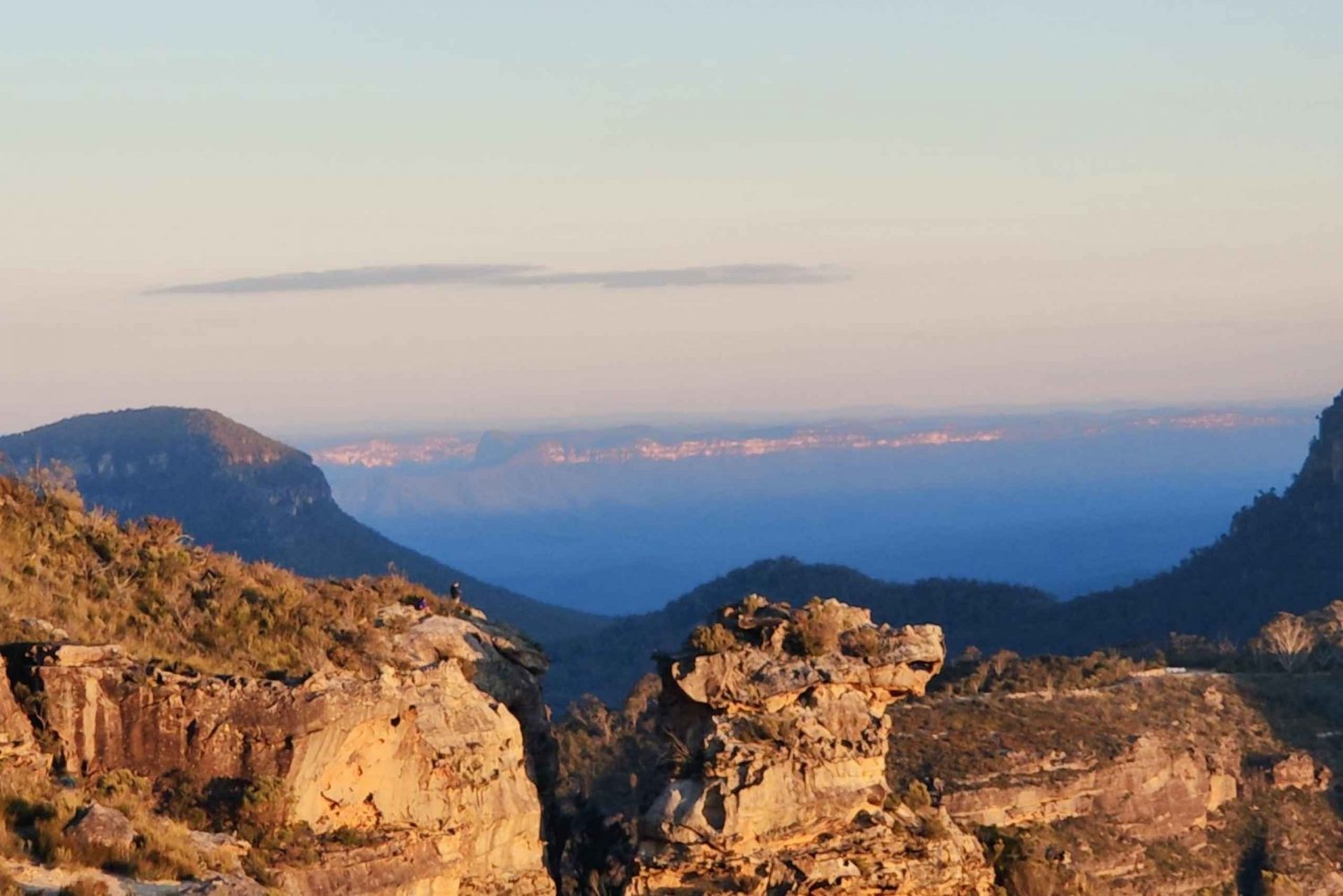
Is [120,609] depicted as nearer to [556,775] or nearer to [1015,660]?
[556,775]

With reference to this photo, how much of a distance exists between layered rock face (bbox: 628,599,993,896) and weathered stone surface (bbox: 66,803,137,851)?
8.67 metres

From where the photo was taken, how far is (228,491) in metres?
158

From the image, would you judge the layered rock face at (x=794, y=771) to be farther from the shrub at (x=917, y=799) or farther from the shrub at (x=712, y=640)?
the shrub at (x=917, y=799)

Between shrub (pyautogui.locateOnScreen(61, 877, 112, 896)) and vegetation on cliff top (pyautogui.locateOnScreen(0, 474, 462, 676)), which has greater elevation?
vegetation on cliff top (pyautogui.locateOnScreen(0, 474, 462, 676))

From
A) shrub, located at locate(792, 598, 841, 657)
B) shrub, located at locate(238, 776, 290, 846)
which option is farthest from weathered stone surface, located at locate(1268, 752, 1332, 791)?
shrub, located at locate(238, 776, 290, 846)

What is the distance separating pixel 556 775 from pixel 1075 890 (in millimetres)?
9026

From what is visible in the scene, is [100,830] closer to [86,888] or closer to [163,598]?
[86,888]

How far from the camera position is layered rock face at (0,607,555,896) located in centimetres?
2458

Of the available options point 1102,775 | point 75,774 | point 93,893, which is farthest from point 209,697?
point 1102,775

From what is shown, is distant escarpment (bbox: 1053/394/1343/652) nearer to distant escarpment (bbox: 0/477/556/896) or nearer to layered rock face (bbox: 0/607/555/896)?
distant escarpment (bbox: 0/477/556/896)

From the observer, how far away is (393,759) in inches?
1027

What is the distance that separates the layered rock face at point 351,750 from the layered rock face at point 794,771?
86.5 inches

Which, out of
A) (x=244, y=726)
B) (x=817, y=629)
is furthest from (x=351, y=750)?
(x=817, y=629)

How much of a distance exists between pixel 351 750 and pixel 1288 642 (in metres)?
63.9
